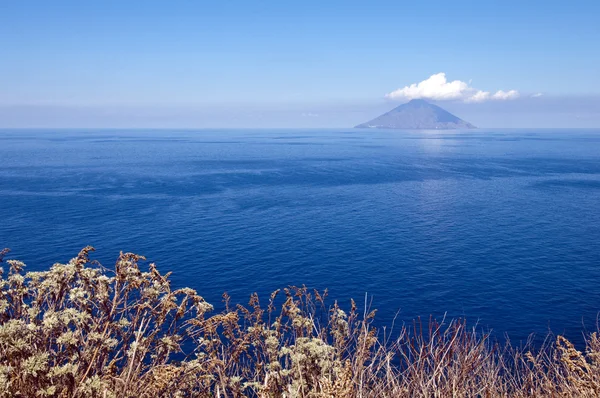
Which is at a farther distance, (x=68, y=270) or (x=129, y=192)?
(x=129, y=192)

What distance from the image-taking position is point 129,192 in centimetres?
12900

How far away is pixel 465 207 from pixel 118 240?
85.8 meters

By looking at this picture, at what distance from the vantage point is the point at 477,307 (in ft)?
193

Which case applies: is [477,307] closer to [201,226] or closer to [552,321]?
[552,321]

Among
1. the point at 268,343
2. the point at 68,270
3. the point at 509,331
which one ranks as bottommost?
the point at 509,331

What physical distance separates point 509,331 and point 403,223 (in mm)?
46194

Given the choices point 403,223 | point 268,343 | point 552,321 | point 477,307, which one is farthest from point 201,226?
point 268,343

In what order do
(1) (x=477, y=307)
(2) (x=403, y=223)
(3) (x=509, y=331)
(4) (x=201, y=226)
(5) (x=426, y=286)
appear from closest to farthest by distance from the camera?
1. (3) (x=509, y=331)
2. (1) (x=477, y=307)
3. (5) (x=426, y=286)
4. (4) (x=201, y=226)
5. (2) (x=403, y=223)

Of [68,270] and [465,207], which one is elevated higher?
[68,270]

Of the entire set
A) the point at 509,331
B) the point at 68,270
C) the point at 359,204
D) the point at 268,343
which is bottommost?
the point at 509,331

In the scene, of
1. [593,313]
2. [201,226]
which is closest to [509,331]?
[593,313]

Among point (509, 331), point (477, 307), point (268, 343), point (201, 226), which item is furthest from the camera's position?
point (201, 226)

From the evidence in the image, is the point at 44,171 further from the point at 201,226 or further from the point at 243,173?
the point at 201,226

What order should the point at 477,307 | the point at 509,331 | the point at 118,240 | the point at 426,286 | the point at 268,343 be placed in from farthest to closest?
the point at 118,240
the point at 426,286
the point at 477,307
the point at 509,331
the point at 268,343
